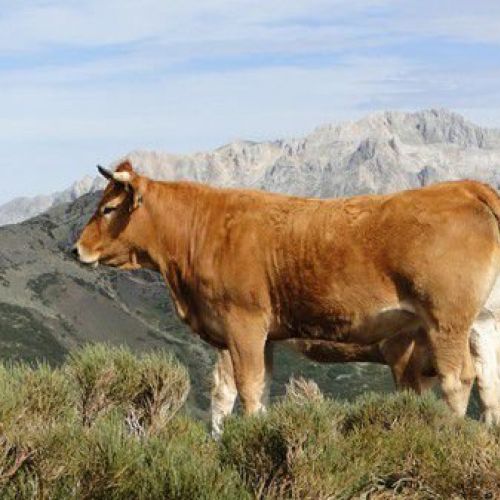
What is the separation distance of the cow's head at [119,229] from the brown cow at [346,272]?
63 cm

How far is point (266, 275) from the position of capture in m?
11.7

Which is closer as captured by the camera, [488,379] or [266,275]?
[266,275]

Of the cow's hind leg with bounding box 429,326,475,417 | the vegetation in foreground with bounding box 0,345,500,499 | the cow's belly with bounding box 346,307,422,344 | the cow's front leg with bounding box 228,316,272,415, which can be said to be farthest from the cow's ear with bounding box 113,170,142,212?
the cow's hind leg with bounding box 429,326,475,417

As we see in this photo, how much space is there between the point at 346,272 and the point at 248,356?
4.77 ft

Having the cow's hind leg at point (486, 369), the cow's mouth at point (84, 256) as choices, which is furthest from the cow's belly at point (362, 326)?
the cow's mouth at point (84, 256)

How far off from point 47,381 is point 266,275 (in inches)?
107

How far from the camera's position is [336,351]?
1400 cm

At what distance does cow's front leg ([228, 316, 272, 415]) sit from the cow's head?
219 centimetres

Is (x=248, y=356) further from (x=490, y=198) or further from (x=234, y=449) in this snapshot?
(x=490, y=198)

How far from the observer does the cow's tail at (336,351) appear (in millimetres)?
13727

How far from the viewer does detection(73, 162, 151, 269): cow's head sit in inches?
517

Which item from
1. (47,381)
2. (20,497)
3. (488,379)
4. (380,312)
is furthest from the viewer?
(488,379)

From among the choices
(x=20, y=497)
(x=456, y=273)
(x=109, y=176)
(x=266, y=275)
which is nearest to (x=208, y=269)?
(x=266, y=275)

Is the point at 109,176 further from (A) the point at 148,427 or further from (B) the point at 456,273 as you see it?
(B) the point at 456,273
